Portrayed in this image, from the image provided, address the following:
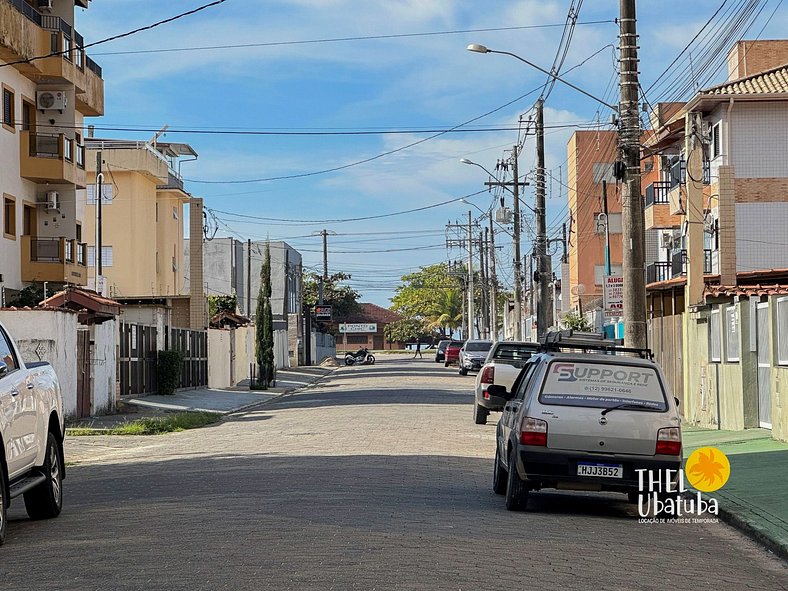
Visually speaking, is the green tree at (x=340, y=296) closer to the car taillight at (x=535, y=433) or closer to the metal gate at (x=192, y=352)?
the metal gate at (x=192, y=352)

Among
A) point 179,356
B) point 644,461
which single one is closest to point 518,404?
point 644,461

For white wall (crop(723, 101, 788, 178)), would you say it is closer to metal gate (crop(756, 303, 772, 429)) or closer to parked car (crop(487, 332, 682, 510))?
metal gate (crop(756, 303, 772, 429))

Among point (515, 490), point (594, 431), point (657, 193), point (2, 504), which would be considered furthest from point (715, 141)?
point (2, 504)

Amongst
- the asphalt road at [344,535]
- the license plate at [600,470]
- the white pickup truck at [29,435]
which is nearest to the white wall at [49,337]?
the asphalt road at [344,535]

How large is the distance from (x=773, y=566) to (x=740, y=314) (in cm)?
1291

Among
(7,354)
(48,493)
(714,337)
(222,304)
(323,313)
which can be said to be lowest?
(48,493)

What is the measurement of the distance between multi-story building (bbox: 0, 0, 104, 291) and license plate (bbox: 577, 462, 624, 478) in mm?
27866

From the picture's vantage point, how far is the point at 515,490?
479 inches

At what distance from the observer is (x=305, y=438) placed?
73.9 feet

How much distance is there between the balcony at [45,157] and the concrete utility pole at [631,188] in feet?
75.6

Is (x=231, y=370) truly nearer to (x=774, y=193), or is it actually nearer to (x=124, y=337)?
(x=124, y=337)

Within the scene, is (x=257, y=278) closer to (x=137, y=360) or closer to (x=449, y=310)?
(x=449, y=310)

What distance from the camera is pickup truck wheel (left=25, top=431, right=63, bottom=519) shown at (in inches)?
464

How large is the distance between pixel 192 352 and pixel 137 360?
8.85 meters
